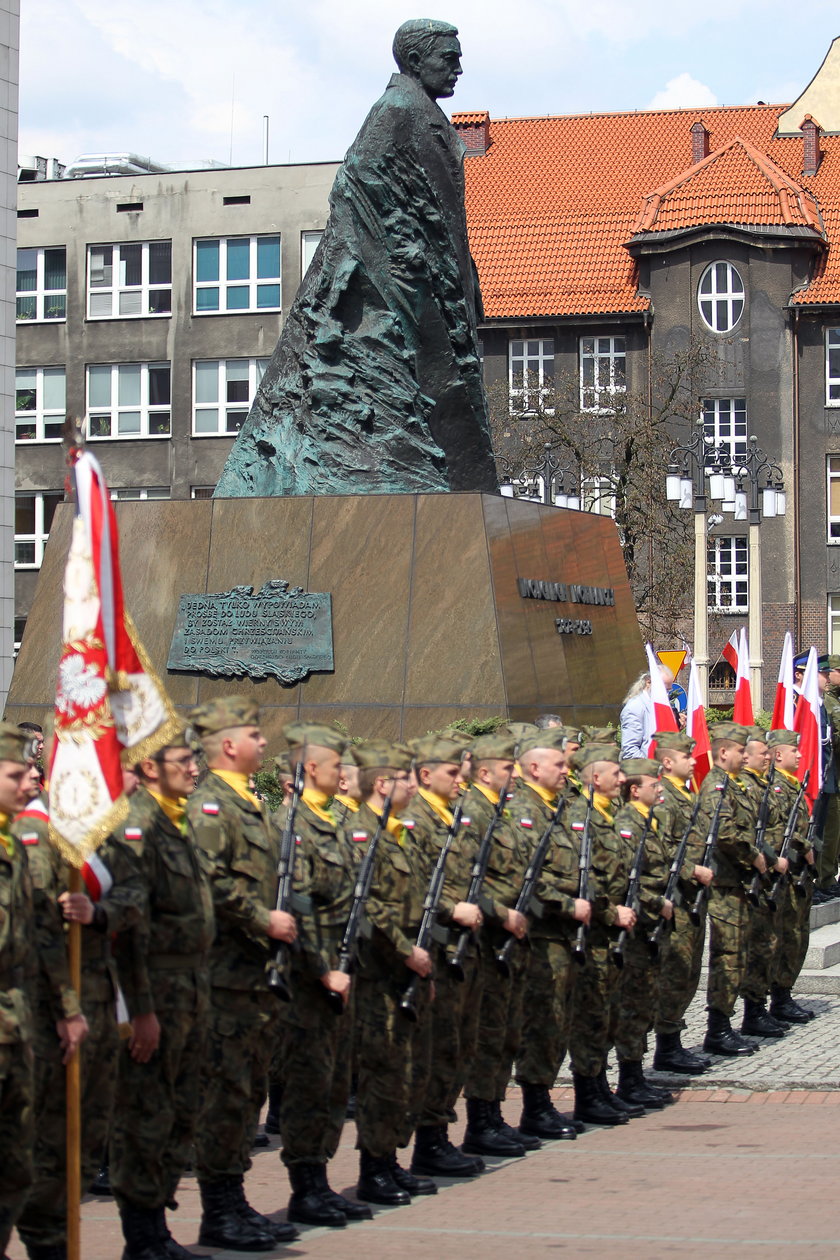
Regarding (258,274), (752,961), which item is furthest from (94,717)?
(258,274)

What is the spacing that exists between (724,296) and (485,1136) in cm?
4273

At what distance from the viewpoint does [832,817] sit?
761 inches

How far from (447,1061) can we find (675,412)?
113 ft

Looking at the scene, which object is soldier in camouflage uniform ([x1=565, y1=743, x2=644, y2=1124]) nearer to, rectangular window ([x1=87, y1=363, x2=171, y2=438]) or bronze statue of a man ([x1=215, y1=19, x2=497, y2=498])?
bronze statue of a man ([x1=215, y1=19, x2=497, y2=498])

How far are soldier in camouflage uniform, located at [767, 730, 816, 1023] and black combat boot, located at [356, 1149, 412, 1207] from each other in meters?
5.12

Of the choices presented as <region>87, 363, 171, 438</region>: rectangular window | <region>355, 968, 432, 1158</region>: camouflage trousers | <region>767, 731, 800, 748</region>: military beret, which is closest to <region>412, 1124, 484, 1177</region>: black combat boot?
<region>355, 968, 432, 1158</region>: camouflage trousers

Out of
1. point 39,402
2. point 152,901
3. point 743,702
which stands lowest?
point 152,901

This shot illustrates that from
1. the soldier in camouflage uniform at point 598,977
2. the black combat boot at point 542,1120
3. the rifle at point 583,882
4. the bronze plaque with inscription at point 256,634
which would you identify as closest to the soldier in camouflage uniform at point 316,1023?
the black combat boot at point 542,1120

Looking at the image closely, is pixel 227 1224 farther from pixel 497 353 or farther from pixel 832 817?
pixel 497 353

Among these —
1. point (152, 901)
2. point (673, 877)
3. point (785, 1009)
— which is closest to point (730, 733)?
point (673, 877)

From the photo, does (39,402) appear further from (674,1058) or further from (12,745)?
(12,745)

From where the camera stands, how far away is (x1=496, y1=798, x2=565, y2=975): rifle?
30.6 ft

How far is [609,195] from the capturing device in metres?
55.0

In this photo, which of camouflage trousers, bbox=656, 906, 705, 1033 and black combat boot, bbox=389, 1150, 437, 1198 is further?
camouflage trousers, bbox=656, 906, 705, 1033
